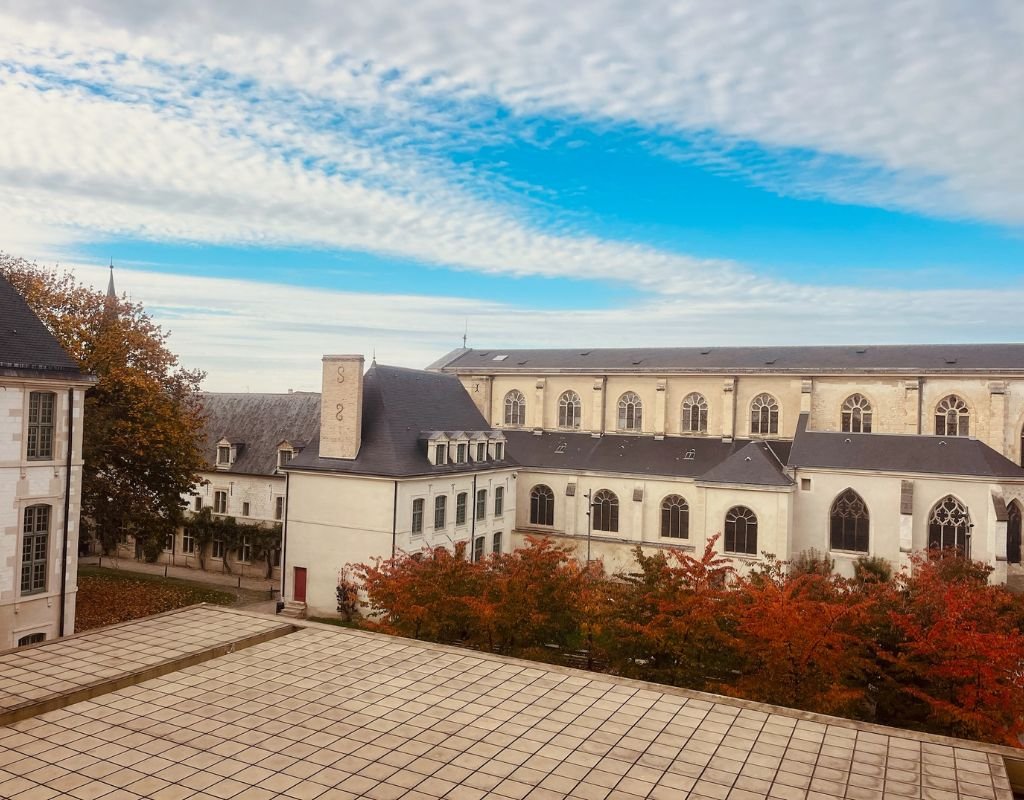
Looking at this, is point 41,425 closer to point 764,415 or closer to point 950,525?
point 764,415

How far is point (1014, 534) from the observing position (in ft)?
120

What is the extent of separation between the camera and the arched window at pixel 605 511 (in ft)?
146

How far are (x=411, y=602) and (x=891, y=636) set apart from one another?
44.7ft

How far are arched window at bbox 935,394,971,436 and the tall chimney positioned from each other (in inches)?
1197

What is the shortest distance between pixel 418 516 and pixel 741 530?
1610cm

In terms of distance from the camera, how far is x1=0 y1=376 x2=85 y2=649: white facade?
22.2 metres

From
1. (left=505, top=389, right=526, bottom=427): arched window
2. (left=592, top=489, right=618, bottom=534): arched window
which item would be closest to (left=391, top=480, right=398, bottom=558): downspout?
(left=592, top=489, right=618, bottom=534): arched window

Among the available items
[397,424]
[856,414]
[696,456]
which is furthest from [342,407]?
[856,414]

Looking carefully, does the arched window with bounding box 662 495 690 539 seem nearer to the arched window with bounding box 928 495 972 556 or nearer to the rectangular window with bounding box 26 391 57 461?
the arched window with bounding box 928 495 972 556

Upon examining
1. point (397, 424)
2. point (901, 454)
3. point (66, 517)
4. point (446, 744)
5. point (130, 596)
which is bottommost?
point (130, 596)

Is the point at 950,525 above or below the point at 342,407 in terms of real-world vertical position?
below

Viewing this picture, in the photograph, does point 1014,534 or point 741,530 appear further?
point 741,530

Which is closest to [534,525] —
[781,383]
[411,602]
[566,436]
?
[566,436]

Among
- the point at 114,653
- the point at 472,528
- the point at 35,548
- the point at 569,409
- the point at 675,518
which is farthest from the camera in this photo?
the point at 569,409
